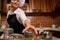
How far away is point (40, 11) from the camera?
3.44m

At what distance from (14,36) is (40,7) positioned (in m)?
2.61

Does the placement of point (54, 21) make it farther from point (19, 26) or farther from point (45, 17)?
point (19, 26)

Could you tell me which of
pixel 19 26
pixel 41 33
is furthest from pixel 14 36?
pixel 41 33

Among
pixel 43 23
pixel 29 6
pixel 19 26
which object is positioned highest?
pixel 29 6

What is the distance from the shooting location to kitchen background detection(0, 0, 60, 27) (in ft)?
11.0

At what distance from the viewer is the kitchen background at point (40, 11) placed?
3366 millimetres

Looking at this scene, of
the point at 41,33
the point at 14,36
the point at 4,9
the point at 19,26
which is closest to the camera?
the point at 14,36

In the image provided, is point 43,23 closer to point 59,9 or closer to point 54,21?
point 54,21

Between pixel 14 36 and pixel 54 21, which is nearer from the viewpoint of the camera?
pixel 14 36

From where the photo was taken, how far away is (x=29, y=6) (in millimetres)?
3410

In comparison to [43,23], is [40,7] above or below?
above

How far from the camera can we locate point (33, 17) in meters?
3.52

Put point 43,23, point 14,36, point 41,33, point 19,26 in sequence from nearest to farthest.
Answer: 1. point 14,36
2. point 19,26
3. point 41,33
4. point 43,23

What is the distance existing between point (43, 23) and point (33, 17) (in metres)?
0.30
